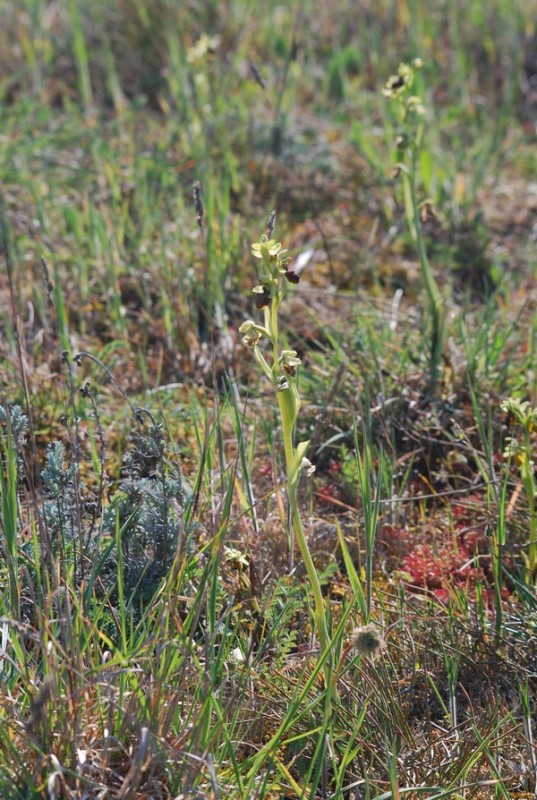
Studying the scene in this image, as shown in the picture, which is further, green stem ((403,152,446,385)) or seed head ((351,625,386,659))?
green stem ((403,152,446,385))

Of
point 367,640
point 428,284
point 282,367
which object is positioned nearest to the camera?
point 367,640

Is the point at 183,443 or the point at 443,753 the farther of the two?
the point at 183,443

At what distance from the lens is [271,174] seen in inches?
160

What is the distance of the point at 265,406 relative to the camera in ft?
9.11

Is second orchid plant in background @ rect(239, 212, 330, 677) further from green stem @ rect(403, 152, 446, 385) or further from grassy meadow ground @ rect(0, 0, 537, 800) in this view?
green stem @ rect(403, 152, 446, 385)

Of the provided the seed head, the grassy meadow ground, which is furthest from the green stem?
the seed head

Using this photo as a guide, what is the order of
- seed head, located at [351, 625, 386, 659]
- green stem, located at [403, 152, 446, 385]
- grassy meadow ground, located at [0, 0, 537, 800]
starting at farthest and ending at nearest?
green stem, located at [403, 152, 446, 385]
grassy meadow ground, located at [0, 0, 537, 800]
seed head, located at [351, 625, 386, 659]

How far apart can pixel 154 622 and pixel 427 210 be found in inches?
63.8

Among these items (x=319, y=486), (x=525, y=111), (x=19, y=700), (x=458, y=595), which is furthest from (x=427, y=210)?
(x=525, y=111)

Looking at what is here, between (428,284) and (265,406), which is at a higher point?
(428,284)

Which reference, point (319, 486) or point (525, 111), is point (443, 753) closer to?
point (319, 486)

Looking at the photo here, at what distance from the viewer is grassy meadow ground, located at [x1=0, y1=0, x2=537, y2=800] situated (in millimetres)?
1659

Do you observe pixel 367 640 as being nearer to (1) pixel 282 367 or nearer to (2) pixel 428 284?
(1) pixel 282 367

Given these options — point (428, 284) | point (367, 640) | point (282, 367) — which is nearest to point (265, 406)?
point (428, 284)
